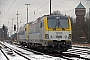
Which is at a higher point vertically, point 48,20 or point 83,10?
point 83,10

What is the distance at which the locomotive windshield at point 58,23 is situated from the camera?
22.9m

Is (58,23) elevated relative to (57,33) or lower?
elevated

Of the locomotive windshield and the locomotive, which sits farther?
the locomotive windshield

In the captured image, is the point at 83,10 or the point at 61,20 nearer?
the point at 61,20

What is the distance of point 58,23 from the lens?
75.5 ft

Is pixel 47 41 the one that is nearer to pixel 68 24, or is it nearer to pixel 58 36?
pixel 58 36

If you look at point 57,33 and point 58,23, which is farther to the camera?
point 58,23

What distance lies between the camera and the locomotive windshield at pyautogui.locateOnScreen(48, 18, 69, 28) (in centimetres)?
2288

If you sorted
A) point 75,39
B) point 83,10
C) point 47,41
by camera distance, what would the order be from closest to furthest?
point 47,41, point 75,39, point 83,10

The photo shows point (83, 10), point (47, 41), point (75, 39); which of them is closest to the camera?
point (47, 41)

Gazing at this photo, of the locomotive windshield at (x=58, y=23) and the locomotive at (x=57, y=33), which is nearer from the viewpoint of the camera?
the locomotive at (x=57, y=33)

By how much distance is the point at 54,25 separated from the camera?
22906 millimetres

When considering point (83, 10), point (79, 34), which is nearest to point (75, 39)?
point (79, 34)

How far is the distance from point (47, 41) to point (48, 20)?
2036 millimetres
